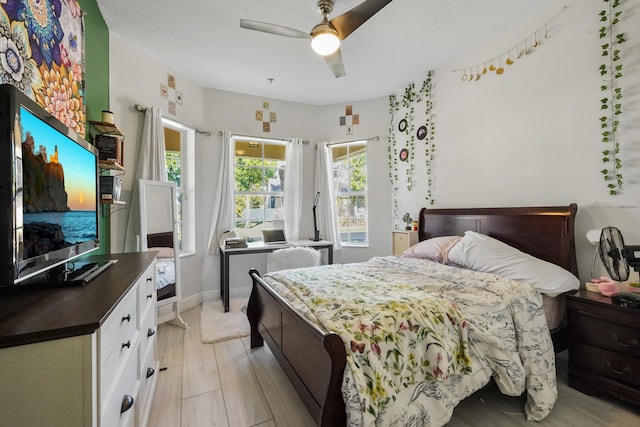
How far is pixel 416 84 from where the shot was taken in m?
3.60

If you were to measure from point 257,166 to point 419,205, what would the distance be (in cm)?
242

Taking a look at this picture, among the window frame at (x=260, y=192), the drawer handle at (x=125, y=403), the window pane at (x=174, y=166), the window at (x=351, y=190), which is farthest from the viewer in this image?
Result: the window at (x=351, y=190)

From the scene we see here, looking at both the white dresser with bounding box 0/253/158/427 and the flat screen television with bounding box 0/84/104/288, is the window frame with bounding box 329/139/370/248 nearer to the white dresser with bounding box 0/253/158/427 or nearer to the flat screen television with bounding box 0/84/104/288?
the flat screen television with bounding box 0/84/104/288

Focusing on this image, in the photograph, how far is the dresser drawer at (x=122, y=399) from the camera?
2.93 ft

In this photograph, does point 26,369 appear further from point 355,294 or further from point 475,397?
point 475,397

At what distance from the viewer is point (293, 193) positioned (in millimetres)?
4234

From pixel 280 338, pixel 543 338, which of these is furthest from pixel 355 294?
pixel 543 338

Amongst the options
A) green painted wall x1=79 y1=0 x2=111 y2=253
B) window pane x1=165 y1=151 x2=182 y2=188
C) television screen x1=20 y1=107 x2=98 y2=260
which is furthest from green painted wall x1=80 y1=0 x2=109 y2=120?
television screen x1=20 y1=107 x2=98 y2=260

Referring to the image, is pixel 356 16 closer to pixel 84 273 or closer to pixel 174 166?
pixel 84 273

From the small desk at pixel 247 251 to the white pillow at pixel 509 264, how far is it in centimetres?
184

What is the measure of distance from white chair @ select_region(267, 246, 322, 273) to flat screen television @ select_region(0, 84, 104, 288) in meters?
2.03

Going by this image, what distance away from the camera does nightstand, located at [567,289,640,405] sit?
5.30ft

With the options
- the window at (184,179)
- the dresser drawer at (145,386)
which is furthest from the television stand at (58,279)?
the window at (184,179)

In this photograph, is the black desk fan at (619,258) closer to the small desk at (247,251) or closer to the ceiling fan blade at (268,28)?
the ceiling fan blade at (268,28)
